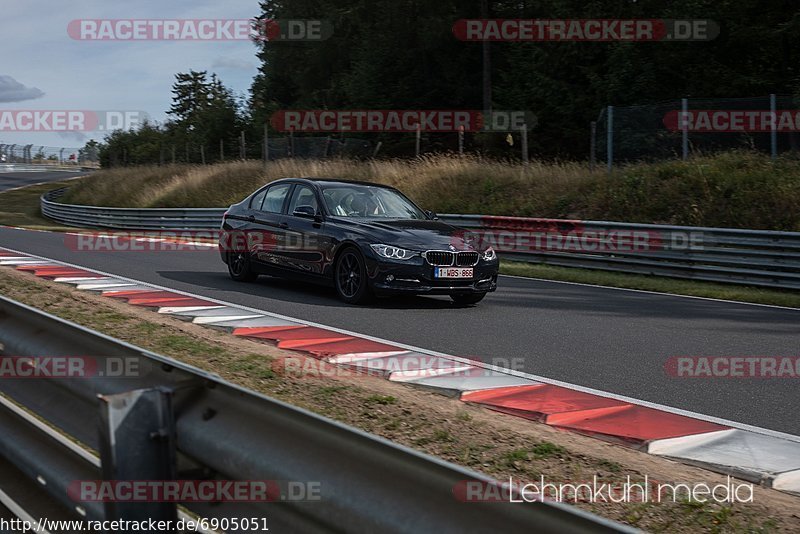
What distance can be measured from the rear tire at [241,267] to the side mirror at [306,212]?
1.49 m

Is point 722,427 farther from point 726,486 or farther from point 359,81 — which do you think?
point 359,81

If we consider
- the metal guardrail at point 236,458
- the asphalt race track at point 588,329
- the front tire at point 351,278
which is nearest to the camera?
the metal guardrail at point 236,458

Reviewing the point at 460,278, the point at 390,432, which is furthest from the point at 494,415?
the point at 460,278

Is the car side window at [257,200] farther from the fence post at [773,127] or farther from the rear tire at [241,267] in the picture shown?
the fence post at [773,127]

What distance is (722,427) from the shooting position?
5902 mm

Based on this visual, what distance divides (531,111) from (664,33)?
618 cm

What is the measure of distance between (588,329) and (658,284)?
5361 millimetres

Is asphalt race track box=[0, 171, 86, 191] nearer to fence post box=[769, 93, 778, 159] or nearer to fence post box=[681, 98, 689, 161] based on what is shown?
fence post box=[681, 98, 689, 161]

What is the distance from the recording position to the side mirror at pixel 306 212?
1198 cm

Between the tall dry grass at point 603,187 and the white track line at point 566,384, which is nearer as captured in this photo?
the white track line at point 566,384

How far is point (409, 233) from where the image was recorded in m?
11.2

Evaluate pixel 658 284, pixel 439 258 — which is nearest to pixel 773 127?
pixel 658 284

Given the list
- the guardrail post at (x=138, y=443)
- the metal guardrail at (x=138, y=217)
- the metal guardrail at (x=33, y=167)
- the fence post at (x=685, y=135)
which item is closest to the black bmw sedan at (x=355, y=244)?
the guardrail post at (x=138, y=443)

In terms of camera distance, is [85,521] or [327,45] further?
[327,45]
